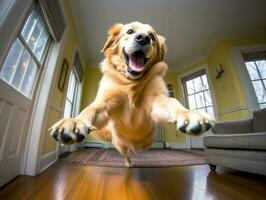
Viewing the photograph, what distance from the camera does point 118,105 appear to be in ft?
3.51

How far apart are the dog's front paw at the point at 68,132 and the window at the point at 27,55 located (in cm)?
77

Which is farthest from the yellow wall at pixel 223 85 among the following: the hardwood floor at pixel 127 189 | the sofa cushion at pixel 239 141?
the hardwood floor at pixel 127 189

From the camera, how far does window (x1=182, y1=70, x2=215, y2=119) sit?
156 inches

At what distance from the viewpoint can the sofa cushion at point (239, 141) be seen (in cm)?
102

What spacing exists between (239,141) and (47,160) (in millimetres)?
1871

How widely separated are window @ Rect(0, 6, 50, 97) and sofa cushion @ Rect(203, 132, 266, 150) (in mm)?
1817

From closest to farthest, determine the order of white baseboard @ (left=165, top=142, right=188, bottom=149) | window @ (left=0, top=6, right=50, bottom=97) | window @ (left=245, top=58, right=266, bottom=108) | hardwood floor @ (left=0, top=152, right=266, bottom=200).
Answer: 1. hardwood floor @ (left=0, top=152, right=266, bottom=200)
2. window @ (left=0, top=6, right=50, bottom=97)
3. window @ (left=245, top=58, right=266, bottom=108)
4. white baseboard @ (left=165, top=142, right=188, bottom=149)

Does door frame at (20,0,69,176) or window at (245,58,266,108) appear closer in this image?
door frame at (20,0,69,176)

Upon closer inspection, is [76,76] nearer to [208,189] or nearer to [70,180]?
[70,180]

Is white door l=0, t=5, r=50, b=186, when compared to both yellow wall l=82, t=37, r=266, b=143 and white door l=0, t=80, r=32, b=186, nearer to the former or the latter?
white door l=0, t=80, r=32, b=186

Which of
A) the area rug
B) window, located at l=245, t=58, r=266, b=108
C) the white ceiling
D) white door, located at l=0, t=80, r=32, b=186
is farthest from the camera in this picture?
window, located at l=245, t=58, r=266, b=108

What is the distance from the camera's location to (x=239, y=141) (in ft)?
3.91

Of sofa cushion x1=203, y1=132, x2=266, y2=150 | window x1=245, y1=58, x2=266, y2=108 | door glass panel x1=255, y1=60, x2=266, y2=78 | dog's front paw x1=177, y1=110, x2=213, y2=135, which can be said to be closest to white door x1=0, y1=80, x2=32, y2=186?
dog's front paw x1=177, y1=110, x2=213, y2=135

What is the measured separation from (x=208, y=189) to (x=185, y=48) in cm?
365
